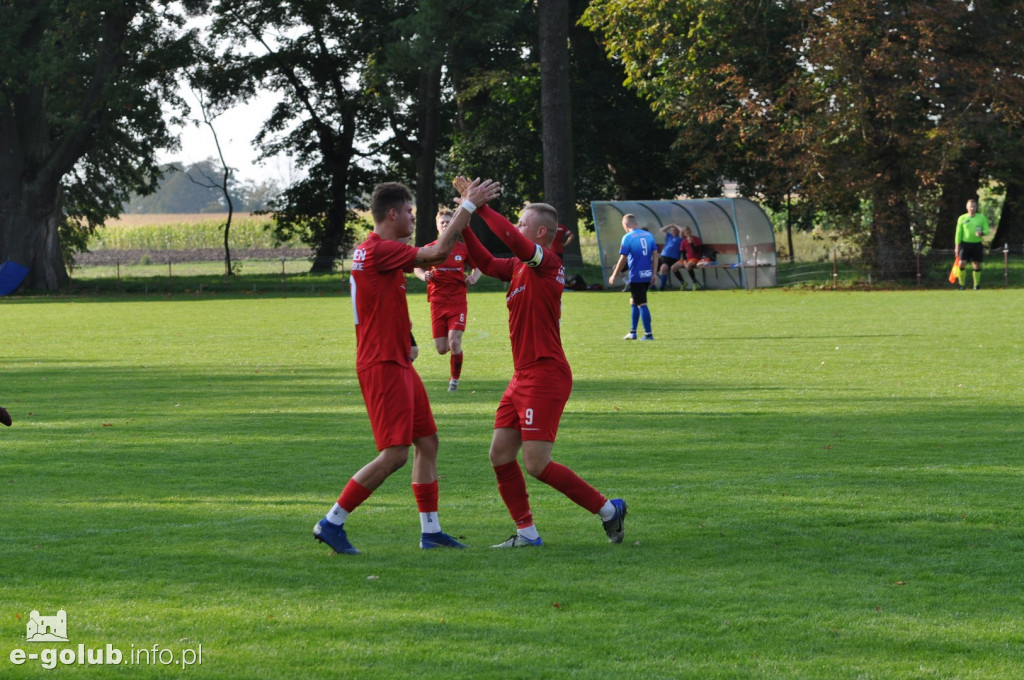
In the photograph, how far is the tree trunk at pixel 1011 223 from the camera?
158 ft

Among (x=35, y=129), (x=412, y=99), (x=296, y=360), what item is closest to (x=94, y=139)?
(x=35, y=129)

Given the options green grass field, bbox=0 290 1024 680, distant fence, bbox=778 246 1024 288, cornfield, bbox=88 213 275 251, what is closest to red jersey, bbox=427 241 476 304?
green grass field, bbox=0 290 1024 680

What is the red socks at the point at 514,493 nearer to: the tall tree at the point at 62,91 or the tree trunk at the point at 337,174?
the tall tree at the point at 62,91

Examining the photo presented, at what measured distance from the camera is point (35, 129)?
45.4 m

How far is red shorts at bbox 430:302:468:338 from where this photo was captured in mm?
14844

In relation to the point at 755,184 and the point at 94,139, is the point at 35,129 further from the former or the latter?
the point at 755,184

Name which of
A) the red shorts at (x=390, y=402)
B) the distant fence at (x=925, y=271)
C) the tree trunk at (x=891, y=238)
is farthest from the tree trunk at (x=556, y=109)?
the red shorts at (x=390, y=402)

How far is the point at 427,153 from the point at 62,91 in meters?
14.5

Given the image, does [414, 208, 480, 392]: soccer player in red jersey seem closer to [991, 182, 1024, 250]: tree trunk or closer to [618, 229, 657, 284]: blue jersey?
[618, 229, 657, 284]: blue jersey

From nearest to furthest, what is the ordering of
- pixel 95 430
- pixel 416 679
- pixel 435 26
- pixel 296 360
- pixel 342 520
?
pixel 416 679 → pixel 342 520 → pixel 95 430 → pixel 296 360 → pixel 435 26

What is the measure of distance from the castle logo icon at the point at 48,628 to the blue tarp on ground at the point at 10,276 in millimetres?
41938

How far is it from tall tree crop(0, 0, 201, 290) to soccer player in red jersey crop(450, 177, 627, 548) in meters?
38.0

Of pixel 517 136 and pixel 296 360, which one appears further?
pixel 517 136

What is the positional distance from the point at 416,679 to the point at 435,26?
132 feet
